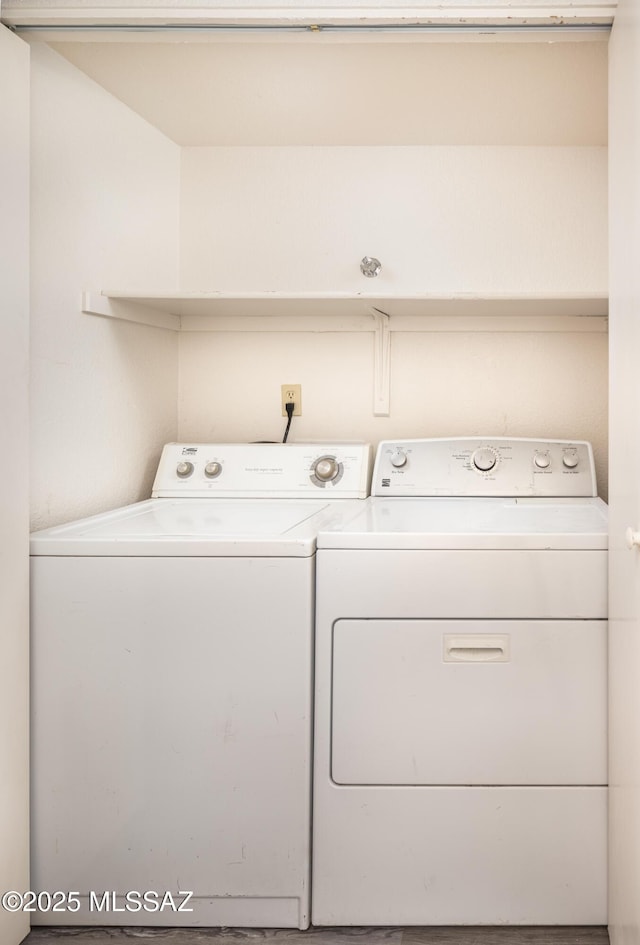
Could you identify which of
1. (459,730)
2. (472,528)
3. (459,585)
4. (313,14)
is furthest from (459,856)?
(313,14)

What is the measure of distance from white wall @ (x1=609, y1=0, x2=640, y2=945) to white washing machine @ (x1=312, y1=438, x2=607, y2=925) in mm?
71

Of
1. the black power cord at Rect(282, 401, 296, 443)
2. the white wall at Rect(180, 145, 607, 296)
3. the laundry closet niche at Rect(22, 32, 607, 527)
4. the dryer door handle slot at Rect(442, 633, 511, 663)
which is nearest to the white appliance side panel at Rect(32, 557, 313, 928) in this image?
the dryer door handle slot at Rect(442, 633, 511, 663)

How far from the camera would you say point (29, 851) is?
1625 mm

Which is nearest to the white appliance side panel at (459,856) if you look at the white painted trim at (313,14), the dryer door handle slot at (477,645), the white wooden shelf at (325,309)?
the dryer door handle slot at (477,645)

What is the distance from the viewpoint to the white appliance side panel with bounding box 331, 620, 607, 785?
162cm

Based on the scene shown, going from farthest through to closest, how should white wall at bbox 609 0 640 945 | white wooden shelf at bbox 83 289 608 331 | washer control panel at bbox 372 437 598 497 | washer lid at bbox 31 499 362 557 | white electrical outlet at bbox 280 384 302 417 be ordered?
white electrical outlet at bbox 280 384 302 417, washer control panel at bbox 372 437 598 497, white wooden shelf at bbox 83 289 608 331, washer lid at bbox 31 499 362 557, white wall at bbox 609 0 640 945

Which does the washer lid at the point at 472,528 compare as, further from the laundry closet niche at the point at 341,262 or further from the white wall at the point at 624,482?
the laundry closet niche at the point at 341,262

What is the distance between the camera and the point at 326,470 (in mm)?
2346

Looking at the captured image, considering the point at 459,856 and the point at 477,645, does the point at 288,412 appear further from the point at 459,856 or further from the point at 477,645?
the point at 459,856

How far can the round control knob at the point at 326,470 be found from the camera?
2.35 meters

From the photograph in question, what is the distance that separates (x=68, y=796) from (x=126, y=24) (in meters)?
1.54

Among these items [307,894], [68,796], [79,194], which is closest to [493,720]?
[307,894]

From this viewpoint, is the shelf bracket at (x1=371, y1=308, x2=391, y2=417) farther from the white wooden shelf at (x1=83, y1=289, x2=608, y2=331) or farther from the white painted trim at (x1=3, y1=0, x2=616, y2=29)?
the white painted trim at (x1=3, y1=0, x2=616, y2=29)

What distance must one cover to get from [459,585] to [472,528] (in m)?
0.14
